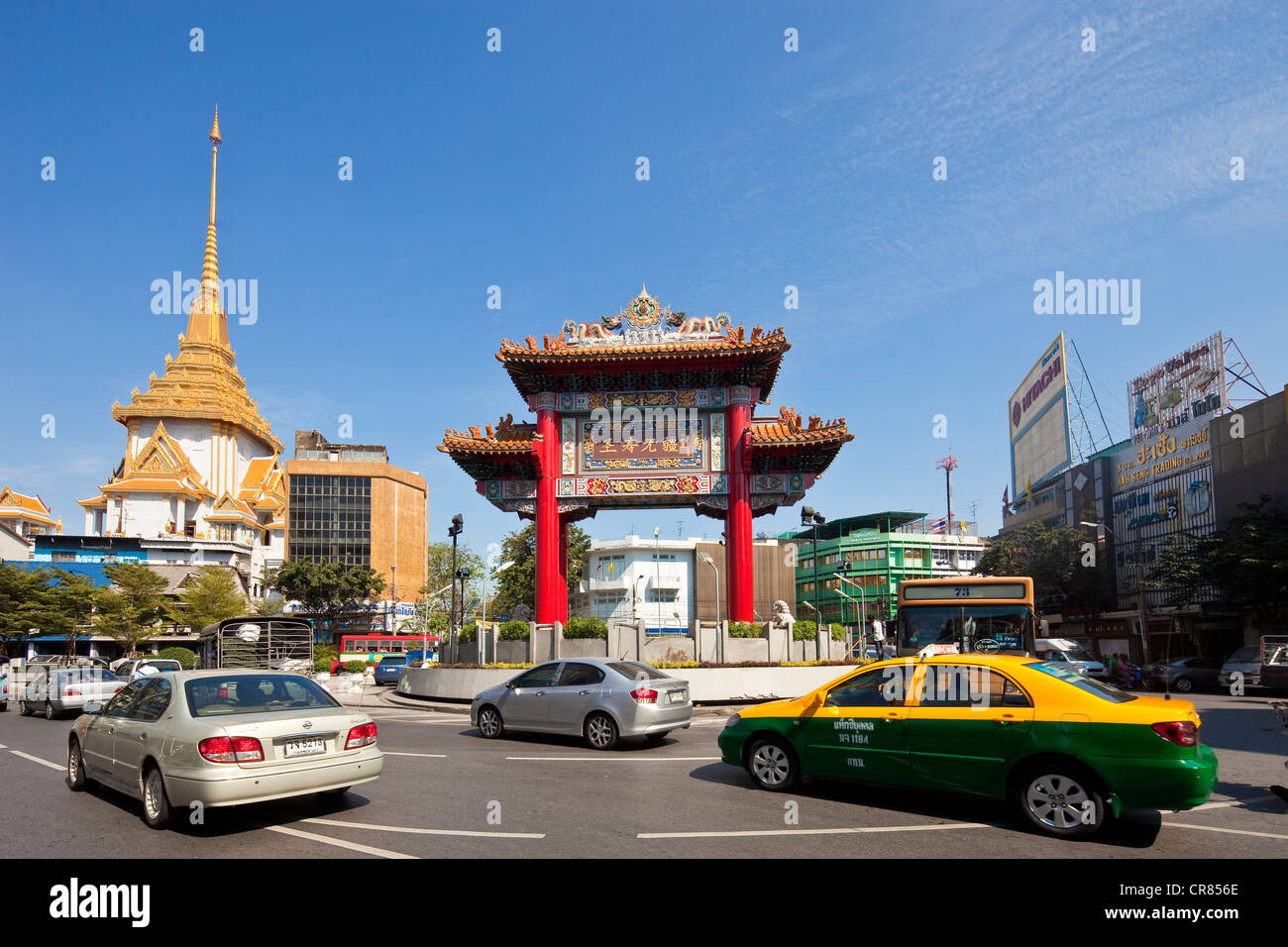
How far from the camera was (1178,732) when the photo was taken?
6.87 meters

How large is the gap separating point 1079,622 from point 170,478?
68.3 metres

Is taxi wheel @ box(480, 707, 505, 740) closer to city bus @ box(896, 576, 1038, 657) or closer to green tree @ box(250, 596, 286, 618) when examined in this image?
city bus @ box(896, 576, 1038, 657)

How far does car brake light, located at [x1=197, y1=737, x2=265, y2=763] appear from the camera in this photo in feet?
23.5

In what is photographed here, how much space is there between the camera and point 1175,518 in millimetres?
41375

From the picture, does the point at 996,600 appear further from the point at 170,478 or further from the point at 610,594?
the point at 170,478

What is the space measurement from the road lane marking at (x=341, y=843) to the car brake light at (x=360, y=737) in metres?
0.84

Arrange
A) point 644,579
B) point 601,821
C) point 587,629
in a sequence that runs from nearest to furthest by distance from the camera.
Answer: point 601,821, point 587,629, point 644,579

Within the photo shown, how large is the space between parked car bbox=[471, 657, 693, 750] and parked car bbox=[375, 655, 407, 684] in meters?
29.5

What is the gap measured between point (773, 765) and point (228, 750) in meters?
5.43

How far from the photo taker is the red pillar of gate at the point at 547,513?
24969mm

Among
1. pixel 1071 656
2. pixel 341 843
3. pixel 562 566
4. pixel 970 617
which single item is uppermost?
pixel 562 566

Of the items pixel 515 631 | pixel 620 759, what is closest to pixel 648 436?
pixel 515 631

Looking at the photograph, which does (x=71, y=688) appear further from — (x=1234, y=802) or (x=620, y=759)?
(x=1234, y=802)
